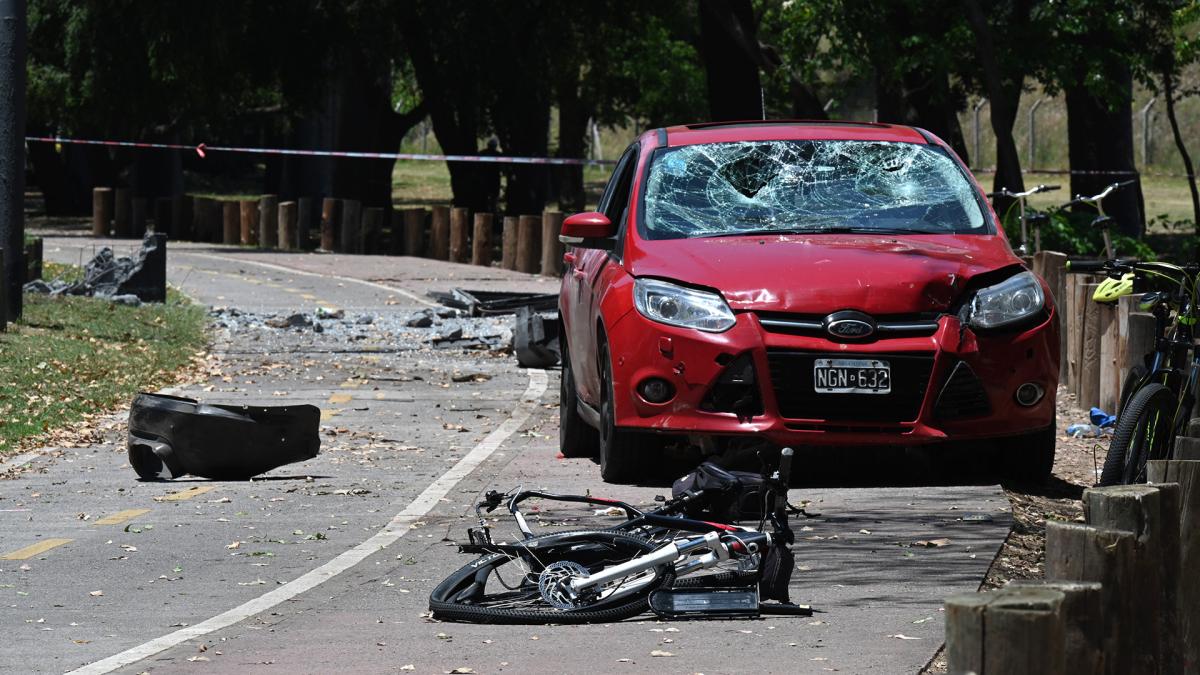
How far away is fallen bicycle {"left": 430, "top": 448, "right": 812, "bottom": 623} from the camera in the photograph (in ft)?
24.2

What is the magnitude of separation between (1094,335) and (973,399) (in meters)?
4.29

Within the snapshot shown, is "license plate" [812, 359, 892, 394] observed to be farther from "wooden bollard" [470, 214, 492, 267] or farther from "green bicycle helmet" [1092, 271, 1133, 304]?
"wooden bollard" [470, 214, 492, 267]

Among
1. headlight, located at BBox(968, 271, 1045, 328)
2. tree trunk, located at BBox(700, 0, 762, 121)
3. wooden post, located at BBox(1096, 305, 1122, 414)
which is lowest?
wooden post, located at BBox(1096, 305, 1122, 414)

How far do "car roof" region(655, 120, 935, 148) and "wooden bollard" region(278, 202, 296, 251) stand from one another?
24844 mm

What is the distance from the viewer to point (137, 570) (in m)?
8.74

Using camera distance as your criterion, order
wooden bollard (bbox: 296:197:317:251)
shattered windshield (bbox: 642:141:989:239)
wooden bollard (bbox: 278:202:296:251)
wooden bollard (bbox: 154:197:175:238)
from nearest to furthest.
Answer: shattered windshield (bbox: 642:141:989:239)
wooden bollard (bbox: 296:197:317:251)
wooden bollard (bbox: 278:202:296:251)
wooden bollard (bbox: 154:197:175:238)

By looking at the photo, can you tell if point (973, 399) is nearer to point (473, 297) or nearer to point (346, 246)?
point (473, 297)

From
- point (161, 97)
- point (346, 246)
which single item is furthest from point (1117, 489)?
point (161, 97)

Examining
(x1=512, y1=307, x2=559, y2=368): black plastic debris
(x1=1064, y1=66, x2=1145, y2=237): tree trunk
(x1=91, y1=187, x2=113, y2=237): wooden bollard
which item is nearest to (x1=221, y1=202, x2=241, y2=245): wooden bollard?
(x1=91, y1=187, x2=113, y2=237): wooden bollard

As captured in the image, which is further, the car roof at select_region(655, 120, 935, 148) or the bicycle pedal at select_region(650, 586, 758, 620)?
the car roof at select_region(655, 120, 935, 148)

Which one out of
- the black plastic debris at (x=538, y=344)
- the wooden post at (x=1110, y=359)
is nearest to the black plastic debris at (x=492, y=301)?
the black plastic debris at (x=538, y=344)

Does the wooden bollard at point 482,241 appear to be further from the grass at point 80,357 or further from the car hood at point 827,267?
the car hood at point 827,267

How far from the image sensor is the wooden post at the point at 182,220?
3947 centimetres

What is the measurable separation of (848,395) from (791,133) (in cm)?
225
